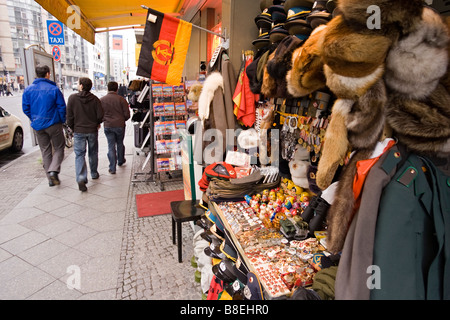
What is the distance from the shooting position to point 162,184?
5.39 m

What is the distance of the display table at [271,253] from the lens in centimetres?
155

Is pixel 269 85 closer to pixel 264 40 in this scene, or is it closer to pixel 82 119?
pixel 264 40

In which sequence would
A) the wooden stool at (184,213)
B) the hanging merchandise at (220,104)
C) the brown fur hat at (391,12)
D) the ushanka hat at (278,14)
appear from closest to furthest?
the brown fur hat at (391,12)
the ushanka hat at (278,14)
the wooden stool at (184,213)
the hanging merchandise at (220,104)

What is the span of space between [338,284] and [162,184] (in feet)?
14.9

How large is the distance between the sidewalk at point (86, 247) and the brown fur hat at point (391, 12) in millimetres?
2625

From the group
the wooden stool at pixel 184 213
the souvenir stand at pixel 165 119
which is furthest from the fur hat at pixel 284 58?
the souvenir stand at pixel 165 119

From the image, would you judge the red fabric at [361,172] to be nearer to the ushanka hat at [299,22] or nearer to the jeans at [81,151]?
the ushanka hat at [299,22]

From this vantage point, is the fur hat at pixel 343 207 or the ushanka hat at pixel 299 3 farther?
the ushanka hat at pixel 299 3

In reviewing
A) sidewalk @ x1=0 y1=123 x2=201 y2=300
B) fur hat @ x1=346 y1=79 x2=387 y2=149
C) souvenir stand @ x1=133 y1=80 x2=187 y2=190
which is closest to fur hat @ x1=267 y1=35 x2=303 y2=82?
fur hat @ x1=346 y1=79 x2=387 y2=149

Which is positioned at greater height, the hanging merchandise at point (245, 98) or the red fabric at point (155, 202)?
the hanging merchandise at point (245, 98)

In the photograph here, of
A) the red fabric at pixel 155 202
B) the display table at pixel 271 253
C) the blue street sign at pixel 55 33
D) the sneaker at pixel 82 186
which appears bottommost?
the red fabric at pixel 155 202

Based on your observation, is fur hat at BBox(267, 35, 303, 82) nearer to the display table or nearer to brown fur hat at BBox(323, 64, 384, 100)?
brown fur hat at BBox(323, 64, 384, 100)

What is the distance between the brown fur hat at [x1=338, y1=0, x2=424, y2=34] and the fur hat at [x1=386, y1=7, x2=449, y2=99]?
0.14 feet

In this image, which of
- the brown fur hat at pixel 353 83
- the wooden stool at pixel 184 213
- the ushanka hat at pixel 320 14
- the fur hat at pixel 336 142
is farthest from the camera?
the wooden stool at pixel 184 213
